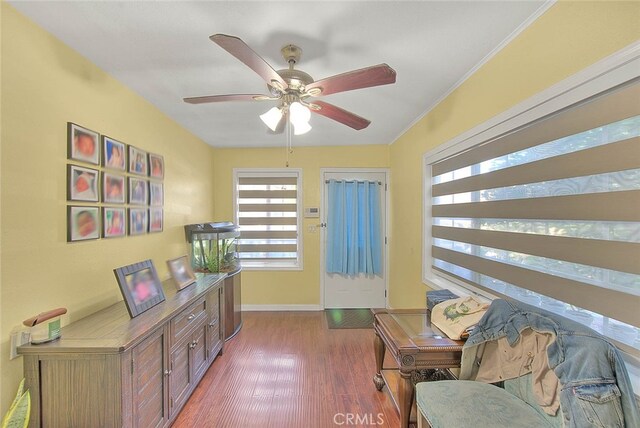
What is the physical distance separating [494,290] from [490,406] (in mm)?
785

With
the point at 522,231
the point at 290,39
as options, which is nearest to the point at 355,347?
the point at 522,231

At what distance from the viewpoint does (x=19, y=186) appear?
138cm

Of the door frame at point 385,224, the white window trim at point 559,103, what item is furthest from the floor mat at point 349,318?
the white window trim at point 559,103

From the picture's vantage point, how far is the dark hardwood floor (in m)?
1.98

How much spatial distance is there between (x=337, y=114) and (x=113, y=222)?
1792 mm

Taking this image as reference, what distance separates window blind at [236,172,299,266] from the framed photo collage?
1677 millimetres

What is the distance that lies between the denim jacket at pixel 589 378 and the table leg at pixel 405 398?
0.75 metres

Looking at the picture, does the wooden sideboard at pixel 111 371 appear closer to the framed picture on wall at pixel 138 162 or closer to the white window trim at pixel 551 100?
the framed picture on wall at pixel 138 162

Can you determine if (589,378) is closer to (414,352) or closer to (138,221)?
(414,352)

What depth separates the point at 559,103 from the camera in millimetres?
1343

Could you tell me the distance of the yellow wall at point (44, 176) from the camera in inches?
52.7

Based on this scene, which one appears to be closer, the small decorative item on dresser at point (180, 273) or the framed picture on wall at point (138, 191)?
the framed picture on wall at point (138, 191)

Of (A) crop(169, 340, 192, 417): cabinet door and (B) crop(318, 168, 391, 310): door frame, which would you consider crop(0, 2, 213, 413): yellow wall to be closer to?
(A) crop(169, 340, 192, 417): cabinet door

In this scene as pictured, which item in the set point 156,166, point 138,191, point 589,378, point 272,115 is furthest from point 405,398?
point 156,166
